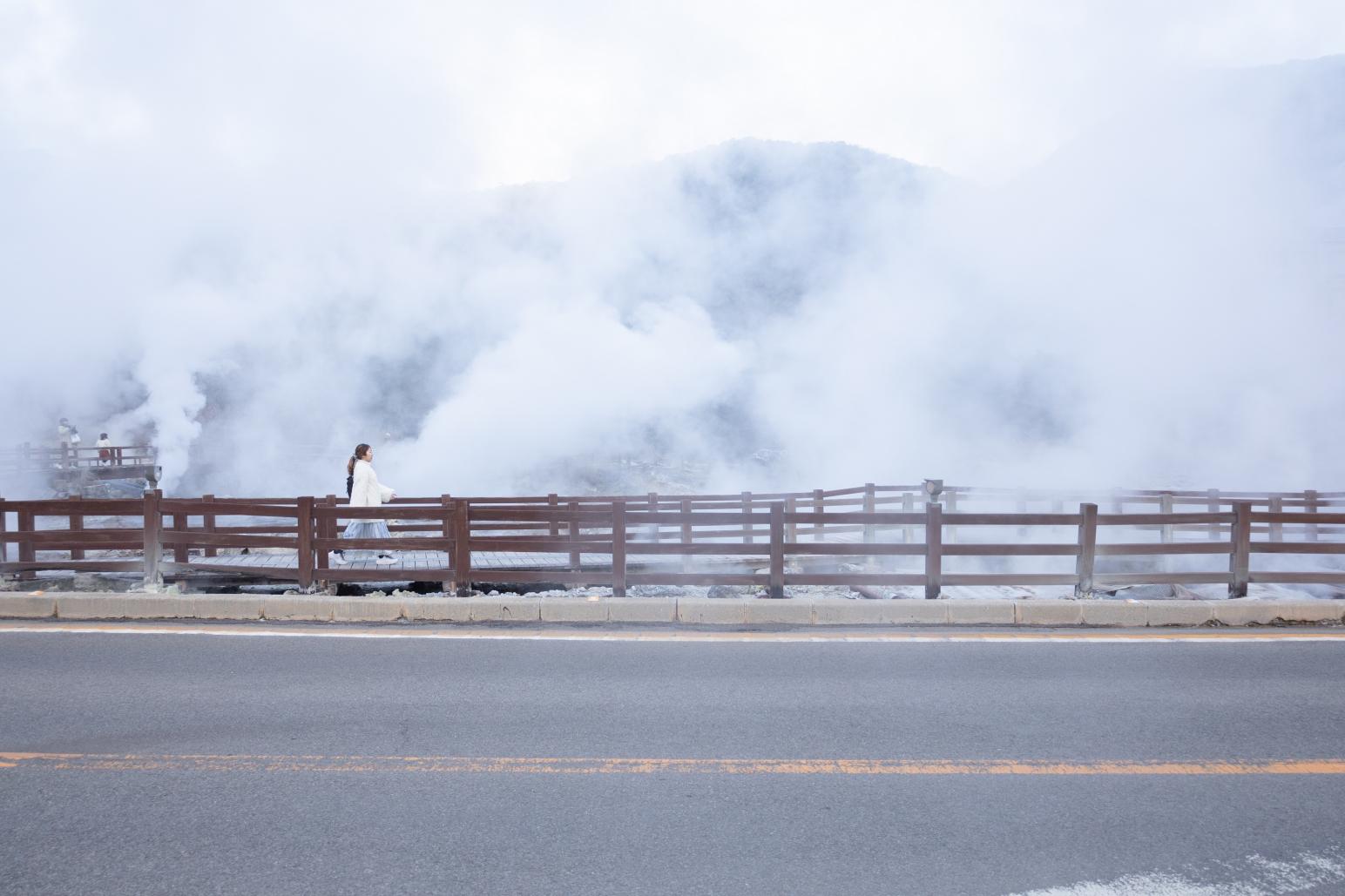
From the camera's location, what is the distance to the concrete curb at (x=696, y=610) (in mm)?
7191

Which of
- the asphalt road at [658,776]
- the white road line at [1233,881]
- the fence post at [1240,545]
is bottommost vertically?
the white road line at [1233,881]

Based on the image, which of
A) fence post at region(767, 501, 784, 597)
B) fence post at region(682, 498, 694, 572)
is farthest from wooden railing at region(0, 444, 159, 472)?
fence post at region(767, 501, 784, 597)

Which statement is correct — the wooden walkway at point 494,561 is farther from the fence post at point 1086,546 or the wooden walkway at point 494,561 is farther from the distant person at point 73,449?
the distant person at point 73,449

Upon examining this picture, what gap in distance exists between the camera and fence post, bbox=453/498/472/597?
788 cm

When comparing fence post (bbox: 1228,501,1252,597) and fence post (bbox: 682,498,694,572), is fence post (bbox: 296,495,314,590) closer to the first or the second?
fence post (bbox: 682,498,694,572)

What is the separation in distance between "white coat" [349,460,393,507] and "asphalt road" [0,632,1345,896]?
3.83 meters

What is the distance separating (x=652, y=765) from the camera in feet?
12.7

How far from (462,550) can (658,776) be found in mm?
4560

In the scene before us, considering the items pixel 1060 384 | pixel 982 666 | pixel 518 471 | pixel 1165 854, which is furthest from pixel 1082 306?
pixel 1165 854

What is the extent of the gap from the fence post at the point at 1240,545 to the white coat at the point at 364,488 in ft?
27.5

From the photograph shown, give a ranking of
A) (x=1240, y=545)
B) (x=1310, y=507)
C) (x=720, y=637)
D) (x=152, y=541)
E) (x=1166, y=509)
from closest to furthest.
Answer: (x=720, y=637) → (x=1240, y=545) → (x=152, y=541) → (x=1310, y=507) → (x=1166, y=509)

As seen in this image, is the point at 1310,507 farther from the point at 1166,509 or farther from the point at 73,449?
the point at 73,449

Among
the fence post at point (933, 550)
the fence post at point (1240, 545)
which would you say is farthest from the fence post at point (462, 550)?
the fence post at point (1240, 545)

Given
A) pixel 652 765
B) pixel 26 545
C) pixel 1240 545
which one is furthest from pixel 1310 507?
pixel 26 545
